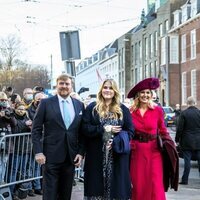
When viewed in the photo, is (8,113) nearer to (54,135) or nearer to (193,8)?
(54,135)

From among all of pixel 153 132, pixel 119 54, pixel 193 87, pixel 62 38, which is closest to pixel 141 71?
pixel 119 54

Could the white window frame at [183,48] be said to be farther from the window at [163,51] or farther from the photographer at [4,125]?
the photographer at [4,125]

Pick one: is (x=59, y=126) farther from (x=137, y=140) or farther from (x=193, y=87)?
(x=193, y=87)

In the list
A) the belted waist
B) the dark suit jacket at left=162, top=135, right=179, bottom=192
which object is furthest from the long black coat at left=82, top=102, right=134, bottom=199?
the dark suit jacket at left=162, top=135, right=179, bottom=192

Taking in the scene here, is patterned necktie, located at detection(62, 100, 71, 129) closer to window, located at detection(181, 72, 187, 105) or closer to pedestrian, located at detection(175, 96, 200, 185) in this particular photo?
pedestrian, located at detection(175, 96, 200, 185)

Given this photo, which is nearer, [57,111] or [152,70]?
[57,111]

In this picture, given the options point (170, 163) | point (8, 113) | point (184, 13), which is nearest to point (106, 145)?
point (170, 163)

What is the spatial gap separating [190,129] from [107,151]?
551 centimetres

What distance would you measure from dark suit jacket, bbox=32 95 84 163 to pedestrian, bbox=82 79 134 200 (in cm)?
19

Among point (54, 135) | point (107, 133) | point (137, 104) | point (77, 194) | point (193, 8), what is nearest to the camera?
point (107, 133)

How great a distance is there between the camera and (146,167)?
6211 millimetres

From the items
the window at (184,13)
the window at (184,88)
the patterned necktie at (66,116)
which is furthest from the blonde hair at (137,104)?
the window at (184,13)

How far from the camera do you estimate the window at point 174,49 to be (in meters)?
47.9

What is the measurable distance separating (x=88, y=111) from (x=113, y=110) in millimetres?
326
